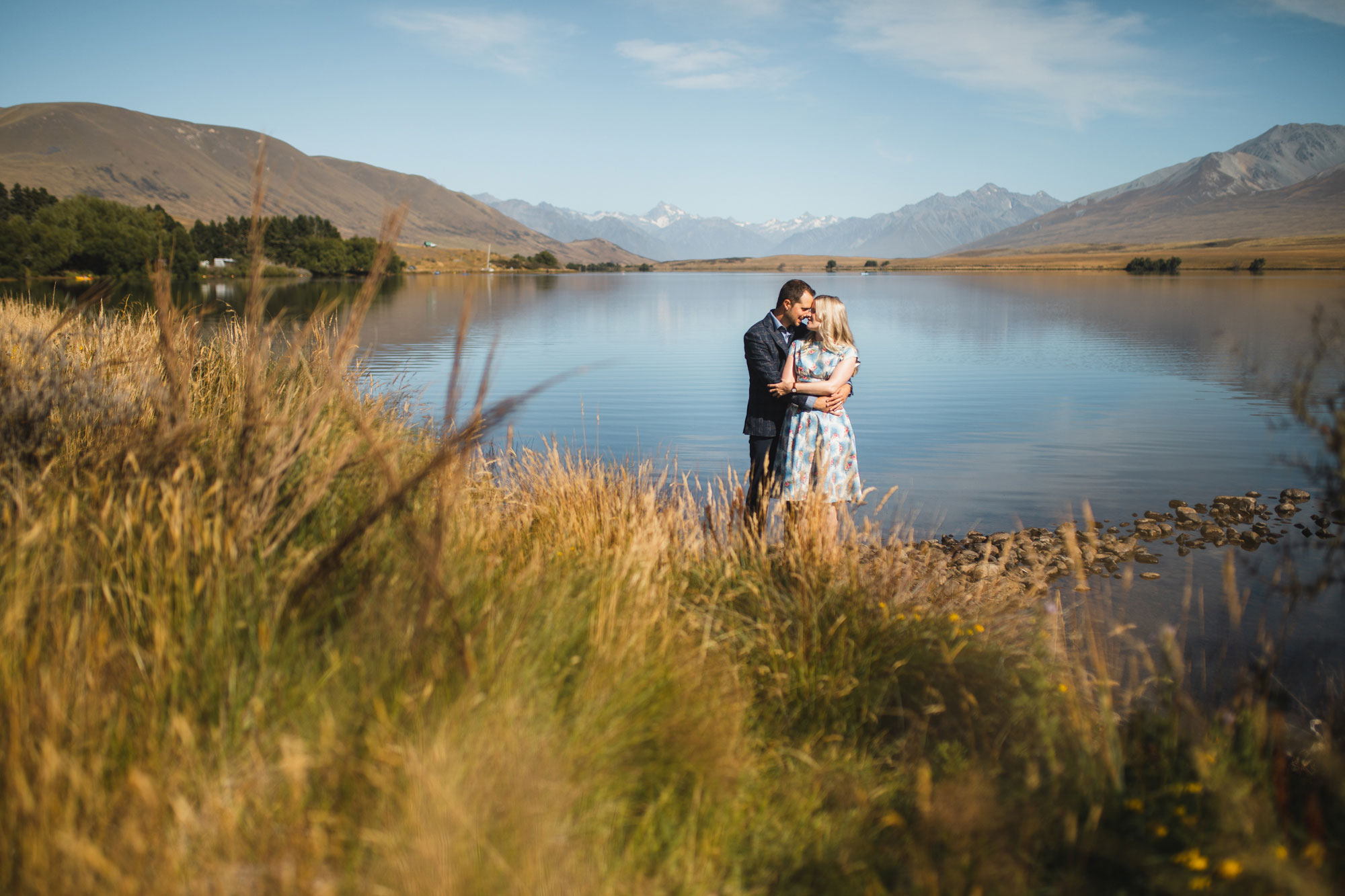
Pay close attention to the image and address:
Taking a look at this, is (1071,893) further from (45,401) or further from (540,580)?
(45,401)

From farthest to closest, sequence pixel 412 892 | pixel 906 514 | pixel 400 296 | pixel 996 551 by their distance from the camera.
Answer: pixel 400 296 < pixel 906 514 < pixel 996 551 < pixel 412 892

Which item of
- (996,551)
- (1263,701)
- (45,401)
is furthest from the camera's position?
(996,551)

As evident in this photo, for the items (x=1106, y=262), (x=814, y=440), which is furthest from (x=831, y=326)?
(x=1106, y=262)

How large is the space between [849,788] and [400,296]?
60137 millimetres

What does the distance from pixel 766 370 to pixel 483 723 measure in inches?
188

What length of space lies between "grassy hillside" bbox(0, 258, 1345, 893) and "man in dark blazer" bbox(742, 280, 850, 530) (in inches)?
94.5

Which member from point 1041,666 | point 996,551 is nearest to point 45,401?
point 1041,666

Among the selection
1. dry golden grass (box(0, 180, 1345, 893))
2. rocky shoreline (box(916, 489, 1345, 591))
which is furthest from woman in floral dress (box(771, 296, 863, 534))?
dry golden grass (box(0, 180, 1345, 893))

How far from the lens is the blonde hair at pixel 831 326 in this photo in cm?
634

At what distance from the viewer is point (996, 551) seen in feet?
27.5

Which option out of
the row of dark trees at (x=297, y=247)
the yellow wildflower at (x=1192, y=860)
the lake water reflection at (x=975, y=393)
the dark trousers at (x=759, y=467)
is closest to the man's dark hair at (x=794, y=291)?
the dark trousers at (x=759, y=467)

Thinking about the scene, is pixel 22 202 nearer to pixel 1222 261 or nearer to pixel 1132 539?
pixel 1132 539

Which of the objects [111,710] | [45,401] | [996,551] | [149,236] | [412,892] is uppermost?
[149,236]

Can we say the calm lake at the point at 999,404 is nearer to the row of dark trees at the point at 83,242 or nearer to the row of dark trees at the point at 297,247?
the row of dark trees at the point at 83,242
